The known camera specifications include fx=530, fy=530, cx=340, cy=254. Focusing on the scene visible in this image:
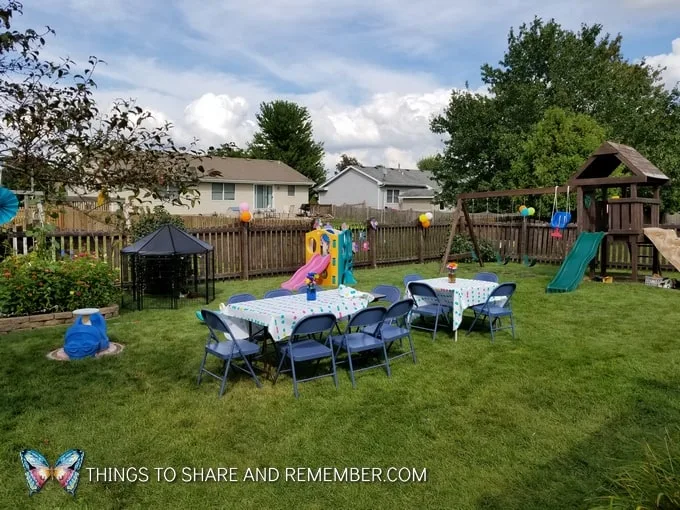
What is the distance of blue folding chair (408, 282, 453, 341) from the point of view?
7.31 metres

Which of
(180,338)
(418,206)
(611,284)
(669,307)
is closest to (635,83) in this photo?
(418,206)

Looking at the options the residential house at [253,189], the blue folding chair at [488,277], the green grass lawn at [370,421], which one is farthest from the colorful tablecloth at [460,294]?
the residential house at [253,189]

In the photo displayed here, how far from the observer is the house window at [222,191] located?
32062 millimetres

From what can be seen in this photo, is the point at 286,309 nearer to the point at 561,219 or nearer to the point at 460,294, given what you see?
the point at 460,294

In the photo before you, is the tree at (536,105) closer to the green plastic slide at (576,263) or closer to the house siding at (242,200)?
the house siding at (242,200)

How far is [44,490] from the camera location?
3.50m

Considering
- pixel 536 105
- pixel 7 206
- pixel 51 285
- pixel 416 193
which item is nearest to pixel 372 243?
pixel 51 285

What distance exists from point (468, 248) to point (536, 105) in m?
13.4

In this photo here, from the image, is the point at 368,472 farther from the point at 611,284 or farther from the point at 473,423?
the point at 611,284

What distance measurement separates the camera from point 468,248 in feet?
58.1

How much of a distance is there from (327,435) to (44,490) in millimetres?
2021

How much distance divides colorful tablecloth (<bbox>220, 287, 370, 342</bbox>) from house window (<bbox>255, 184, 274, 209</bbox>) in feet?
94.0

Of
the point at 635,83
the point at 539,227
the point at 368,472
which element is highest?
the point at 635,83

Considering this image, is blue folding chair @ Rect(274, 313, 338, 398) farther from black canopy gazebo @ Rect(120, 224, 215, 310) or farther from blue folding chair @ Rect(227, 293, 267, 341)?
black canopy gazebo @ Rect(120, 224, 215, 310)
